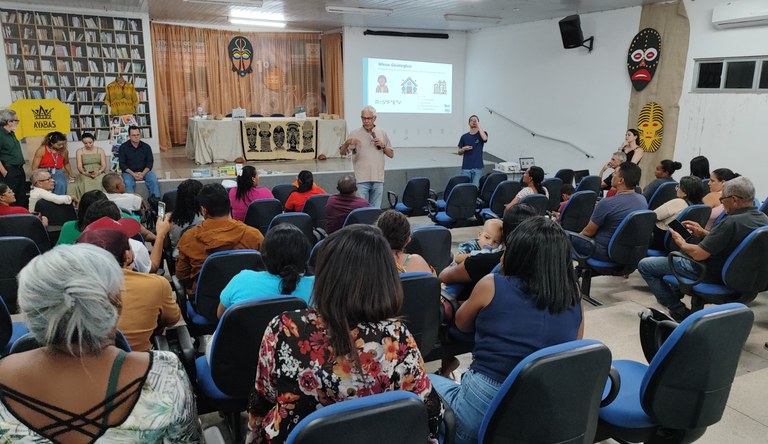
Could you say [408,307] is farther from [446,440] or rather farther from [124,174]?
[124,174]

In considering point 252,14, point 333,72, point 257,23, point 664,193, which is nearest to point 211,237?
point 664,193

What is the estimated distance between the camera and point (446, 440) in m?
1.73

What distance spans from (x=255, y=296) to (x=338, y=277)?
947 mm

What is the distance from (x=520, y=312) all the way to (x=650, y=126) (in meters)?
7.93

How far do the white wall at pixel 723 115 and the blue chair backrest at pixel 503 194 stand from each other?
11.3ft

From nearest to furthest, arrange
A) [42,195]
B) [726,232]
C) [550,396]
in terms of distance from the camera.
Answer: [550,396], [726,232], [42,195]

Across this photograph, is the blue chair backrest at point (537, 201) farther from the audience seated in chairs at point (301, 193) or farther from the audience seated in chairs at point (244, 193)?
the audience seated in chairs at point (244, 193)

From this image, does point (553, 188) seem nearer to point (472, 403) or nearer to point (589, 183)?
point (589, 183)

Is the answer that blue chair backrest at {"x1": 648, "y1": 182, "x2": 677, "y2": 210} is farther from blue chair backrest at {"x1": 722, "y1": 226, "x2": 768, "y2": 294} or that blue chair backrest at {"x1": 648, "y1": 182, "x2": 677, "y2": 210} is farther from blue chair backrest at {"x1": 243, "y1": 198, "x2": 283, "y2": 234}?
blue chair backrest at {"x1": 243, "y1": 198, "x2": 283, "y2": 234}

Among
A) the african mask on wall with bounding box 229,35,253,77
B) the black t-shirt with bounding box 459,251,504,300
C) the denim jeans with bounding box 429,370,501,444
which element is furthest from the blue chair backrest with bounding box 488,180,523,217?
the african mask on wall with bounding box 229,35,253,77

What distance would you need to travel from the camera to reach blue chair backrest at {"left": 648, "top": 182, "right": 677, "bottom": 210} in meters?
5.32

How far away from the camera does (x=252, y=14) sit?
10516mm

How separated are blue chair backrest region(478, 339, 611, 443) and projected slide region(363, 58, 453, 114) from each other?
11.7m

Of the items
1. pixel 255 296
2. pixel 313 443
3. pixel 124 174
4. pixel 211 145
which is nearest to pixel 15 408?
pixel 313 443
